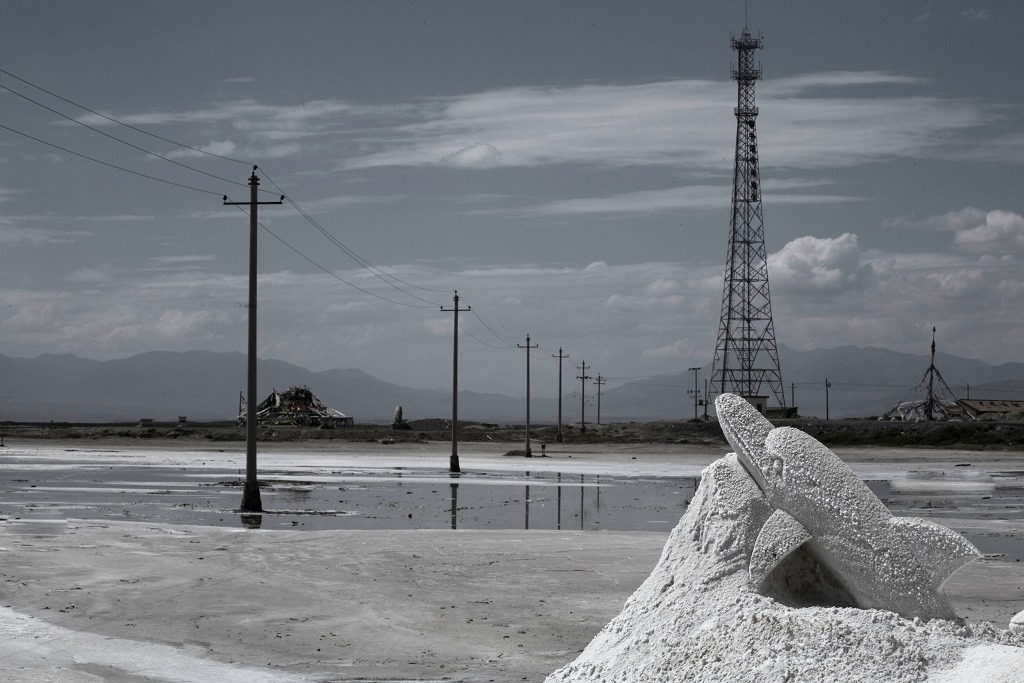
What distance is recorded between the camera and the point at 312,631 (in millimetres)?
12508

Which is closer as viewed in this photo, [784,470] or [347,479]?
[784,470]

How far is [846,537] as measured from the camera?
6.66 metres

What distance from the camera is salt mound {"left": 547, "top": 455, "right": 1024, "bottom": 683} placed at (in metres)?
5.85

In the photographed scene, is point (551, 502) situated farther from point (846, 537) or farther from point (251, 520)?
point (846, 537)

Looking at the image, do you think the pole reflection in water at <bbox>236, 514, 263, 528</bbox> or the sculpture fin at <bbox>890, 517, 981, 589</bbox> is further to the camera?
the pole reflection in water at <bbox>236, 514, 263, 528</bbox>

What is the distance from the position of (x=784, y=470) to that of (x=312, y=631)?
714 cm

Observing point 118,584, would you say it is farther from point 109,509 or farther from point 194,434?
point 194,434

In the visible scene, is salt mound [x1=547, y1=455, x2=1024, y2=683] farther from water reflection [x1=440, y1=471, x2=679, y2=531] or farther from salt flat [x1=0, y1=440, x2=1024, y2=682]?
water reflection [x1=440, y1=471, x2=679, y2=531]

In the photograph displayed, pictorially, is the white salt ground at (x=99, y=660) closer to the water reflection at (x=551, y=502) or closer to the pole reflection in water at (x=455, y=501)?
the water reflection at (x=551, y=502)

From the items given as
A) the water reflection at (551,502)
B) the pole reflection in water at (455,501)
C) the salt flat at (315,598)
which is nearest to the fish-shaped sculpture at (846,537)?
the salt flat at (315,598)

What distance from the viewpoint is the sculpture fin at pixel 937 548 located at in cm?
650

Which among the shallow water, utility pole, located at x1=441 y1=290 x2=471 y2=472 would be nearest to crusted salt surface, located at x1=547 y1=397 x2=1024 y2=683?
the shallow water

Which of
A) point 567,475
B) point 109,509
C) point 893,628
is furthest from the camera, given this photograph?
point 567,475

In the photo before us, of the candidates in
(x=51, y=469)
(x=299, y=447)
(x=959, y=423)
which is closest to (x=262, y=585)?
(x=51, y=469)
